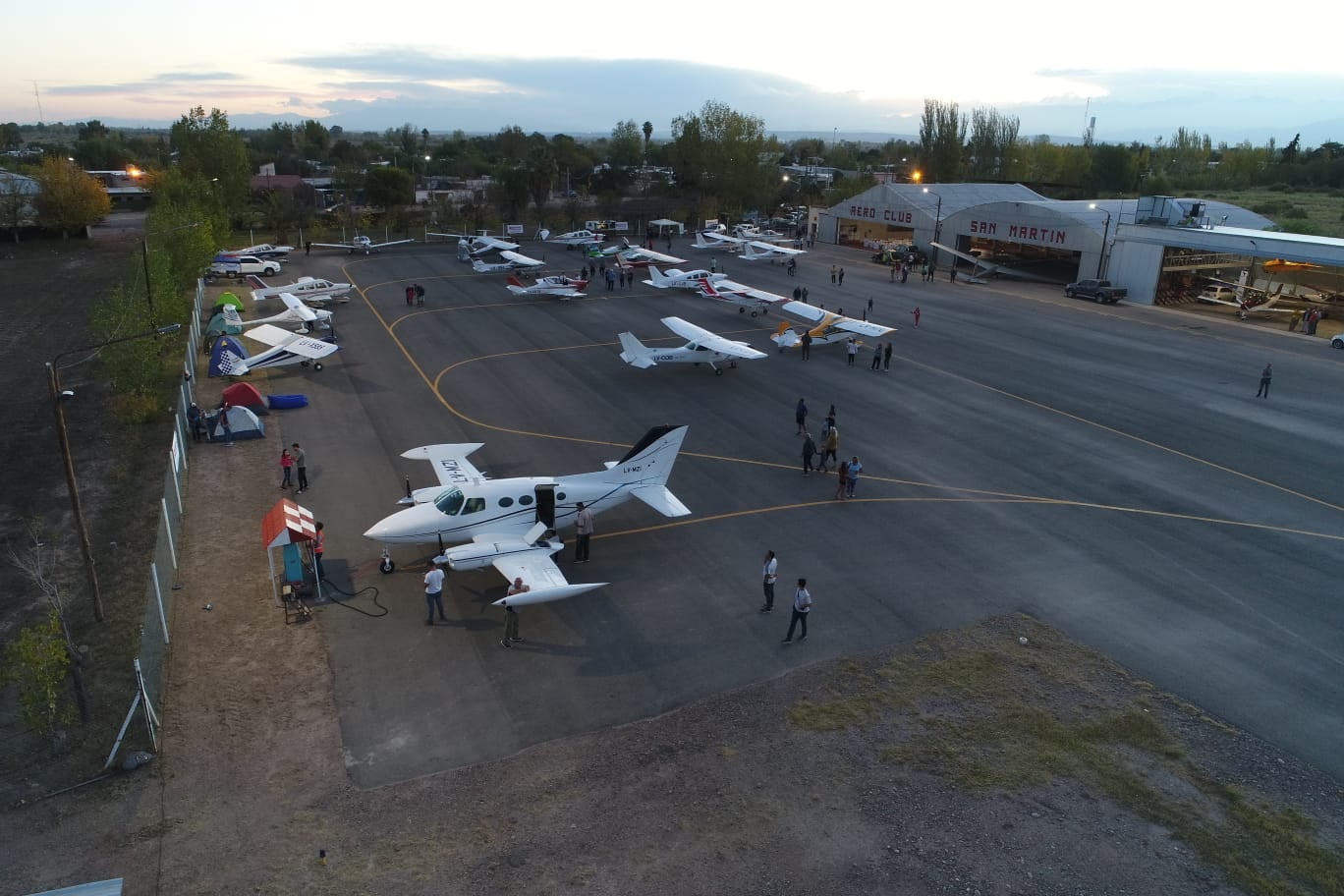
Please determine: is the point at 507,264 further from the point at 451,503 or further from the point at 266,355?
the point at 451,503

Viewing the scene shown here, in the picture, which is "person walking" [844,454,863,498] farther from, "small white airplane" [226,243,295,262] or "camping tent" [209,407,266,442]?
"small white airplane" [226,243,295,262]

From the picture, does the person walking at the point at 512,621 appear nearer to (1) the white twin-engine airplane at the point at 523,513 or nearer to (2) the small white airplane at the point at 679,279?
(1) the white twin-engine airplane at the point at 523,513

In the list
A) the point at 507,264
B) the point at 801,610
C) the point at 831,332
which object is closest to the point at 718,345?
the point at 831,332

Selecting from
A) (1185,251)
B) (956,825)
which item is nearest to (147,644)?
(956,825)

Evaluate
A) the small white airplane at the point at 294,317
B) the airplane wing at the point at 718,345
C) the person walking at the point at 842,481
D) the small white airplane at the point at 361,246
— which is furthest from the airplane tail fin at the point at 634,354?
the small white airplane at the point at 361,246

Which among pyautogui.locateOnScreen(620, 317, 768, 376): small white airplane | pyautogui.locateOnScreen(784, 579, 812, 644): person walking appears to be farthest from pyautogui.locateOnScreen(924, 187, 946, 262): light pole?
pyautogui.locateOnScreen(784, 579, 812, 644): person walking

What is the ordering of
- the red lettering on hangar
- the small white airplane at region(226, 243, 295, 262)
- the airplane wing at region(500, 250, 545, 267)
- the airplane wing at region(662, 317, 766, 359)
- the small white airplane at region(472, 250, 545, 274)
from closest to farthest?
the airplane wing at region(662, 317, 766, 359), the small white airplane at region(472, 250, 545, 274), the airplane wing at region(500, 250, 545, 267), the red lettering on hangar, the small white airplane at region(226, 243, 295, 262)

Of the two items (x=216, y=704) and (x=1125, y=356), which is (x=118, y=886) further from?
(x=1125, y=356)
